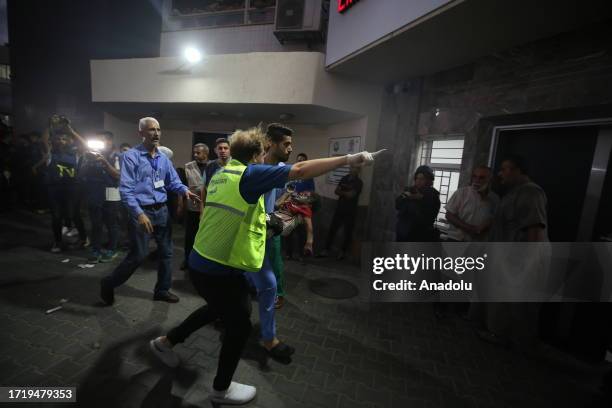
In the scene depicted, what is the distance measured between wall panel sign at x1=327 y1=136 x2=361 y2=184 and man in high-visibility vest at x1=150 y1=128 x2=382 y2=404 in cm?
471

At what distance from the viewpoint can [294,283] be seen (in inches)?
175

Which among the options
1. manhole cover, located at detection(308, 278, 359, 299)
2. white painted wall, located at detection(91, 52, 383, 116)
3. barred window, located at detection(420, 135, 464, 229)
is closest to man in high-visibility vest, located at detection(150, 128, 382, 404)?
manhole cover, located at detection(308, 278, 359, 299)

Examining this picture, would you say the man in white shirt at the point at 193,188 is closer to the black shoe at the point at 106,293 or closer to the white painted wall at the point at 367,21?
the black shoe at the point at 106,293

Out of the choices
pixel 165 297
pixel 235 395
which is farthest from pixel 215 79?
pixel 235 395

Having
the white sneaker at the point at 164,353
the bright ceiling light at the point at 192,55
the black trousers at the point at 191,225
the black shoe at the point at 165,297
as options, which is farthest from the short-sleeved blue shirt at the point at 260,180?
the bright ceiling light at the point at 192,55

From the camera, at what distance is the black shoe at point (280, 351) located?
2557 millimetres

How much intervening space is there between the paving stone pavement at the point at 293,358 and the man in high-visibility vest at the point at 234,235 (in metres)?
0.66

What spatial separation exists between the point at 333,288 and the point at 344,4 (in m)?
5.07

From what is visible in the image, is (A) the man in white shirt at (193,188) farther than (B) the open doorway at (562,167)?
Yes

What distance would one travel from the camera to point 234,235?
1.75 m

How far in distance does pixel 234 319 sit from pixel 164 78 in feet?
23.6

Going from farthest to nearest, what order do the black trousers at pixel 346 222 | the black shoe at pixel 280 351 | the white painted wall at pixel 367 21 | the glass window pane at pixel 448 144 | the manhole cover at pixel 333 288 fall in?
1. the black trousers at pixel 346 222
2. the glass window pane at pixel 448 144
3. the manhole cover at pixel 333 288
4. the white painted wall at pixel 367 21
5. the black shoe at pixel 280 351

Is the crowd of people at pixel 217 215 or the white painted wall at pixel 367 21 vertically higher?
the white painted wall at pixel 367 21

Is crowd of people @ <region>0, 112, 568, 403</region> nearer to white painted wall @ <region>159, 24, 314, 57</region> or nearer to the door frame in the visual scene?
the door frame
